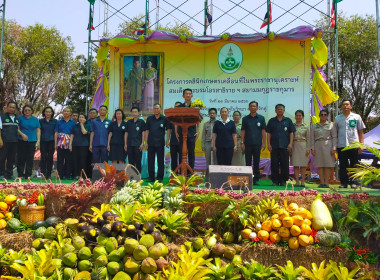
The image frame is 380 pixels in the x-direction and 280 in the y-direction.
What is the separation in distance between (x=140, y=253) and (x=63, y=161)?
5199 mm

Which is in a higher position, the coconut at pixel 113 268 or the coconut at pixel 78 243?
the coconut at pixel 78 243

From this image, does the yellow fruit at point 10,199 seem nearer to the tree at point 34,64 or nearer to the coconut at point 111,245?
the coconut at point 111,245

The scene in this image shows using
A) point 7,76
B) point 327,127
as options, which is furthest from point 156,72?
point 7,76

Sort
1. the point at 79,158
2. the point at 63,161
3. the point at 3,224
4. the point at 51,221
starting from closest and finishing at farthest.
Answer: the point at 51,221 → the point at 3,224 → the point at 79,158 → the point at 63,161

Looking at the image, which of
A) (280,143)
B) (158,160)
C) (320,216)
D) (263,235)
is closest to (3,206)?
(263,235)

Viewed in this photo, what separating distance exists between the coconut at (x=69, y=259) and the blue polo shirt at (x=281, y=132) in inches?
172

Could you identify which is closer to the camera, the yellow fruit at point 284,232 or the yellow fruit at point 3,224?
the yellow fruit at point 284,232

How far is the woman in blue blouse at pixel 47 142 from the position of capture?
6.78 meters

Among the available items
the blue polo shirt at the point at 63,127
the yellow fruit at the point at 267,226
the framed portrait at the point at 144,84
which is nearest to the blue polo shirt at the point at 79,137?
the blue polo shirt at the point at 63,127

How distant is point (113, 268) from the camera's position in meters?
2.38

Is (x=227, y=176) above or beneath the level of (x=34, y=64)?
beneath

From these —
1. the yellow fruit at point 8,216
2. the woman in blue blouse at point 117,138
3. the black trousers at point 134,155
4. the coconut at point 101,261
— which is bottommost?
the coconut at point 101,261

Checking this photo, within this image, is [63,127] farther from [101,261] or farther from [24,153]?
[101,261]

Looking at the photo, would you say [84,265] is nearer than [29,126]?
Yes
